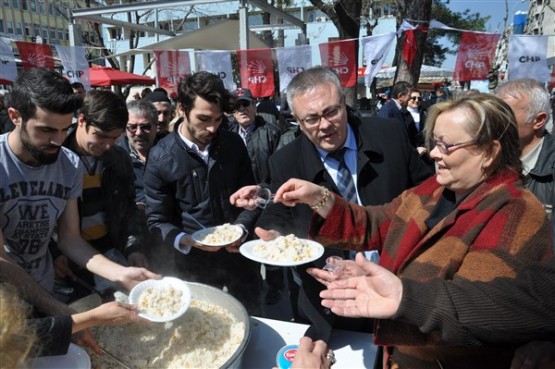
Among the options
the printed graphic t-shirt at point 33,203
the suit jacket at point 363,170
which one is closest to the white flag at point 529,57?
the suit jacket at point 363,170

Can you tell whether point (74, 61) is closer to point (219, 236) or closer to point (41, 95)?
point (41, 95)

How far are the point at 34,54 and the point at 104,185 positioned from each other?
535 centimetres

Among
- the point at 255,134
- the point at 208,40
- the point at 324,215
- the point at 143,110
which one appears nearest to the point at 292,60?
the point at 255,134


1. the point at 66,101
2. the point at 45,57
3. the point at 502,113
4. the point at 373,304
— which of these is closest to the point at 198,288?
the point at 373,304

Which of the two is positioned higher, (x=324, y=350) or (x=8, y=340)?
(x=8, y=340)

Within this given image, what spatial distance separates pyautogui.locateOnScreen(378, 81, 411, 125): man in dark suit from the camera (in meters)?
6.43

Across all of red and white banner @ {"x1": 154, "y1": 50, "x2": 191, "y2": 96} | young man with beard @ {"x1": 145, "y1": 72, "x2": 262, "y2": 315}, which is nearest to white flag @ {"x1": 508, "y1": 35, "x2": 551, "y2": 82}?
red and white banner @ {"x1": 154, "y1": 50, "x2": 191, "y2": 96}

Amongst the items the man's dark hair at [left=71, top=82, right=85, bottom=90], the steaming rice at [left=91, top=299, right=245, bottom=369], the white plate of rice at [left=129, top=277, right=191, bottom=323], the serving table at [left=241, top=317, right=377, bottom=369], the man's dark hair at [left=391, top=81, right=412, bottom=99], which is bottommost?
the serving table at [left=241, top=317, right=377, bottom=369]

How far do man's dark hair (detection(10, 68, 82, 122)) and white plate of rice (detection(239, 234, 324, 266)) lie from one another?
3.58 ft

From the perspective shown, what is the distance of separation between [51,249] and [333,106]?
1.82 m

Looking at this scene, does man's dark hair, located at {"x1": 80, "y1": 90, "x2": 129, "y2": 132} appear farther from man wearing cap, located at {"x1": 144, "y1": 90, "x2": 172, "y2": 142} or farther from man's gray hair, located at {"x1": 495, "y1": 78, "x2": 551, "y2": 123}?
man's gray hair, located at {"x1": 495, "y1": 78, "x2": 551, "y2": 123}

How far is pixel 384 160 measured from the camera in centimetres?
223

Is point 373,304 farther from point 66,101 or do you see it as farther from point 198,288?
point 66,101

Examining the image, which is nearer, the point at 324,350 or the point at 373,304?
the point at 373,304
